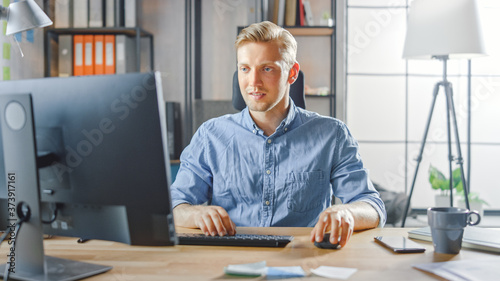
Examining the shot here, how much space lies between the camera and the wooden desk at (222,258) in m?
0.91

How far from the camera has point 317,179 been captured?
5.22 feet

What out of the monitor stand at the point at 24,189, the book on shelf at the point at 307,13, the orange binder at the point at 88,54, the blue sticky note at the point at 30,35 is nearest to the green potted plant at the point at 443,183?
the book on shelf at the point at 307,13

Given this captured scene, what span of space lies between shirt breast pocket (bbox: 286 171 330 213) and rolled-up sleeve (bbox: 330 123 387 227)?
0.17 ft

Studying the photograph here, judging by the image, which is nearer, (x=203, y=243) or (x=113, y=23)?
(x=203, y=243)

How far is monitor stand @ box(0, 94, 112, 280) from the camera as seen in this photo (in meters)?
0.89

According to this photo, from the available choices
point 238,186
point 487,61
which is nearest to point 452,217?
point 238,186

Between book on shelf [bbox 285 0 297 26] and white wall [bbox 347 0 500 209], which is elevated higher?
book on shelf [bbox 285 0 297 26]

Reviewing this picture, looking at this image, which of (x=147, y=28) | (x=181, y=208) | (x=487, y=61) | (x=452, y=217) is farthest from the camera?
(x=487, y=61)

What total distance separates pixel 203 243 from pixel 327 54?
3104mm

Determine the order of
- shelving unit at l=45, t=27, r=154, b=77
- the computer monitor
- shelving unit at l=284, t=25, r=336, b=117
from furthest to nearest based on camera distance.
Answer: shelving unit at l=284, t=25, r=336, b=117
shelving unit at l=45, t=27, r=154, b=77
the computer monitor

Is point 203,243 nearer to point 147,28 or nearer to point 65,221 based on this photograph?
point 65,221

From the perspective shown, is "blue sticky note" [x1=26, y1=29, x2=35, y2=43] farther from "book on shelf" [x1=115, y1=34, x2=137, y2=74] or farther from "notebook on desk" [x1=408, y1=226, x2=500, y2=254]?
"notebook on desk" [x1=408, y1=226, x2=500, y2=254]

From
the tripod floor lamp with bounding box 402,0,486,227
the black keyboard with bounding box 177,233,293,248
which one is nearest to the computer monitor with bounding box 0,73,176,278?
the black keyboard with bounding box 177,233,293,248

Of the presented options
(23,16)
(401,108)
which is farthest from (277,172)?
(401,108)
